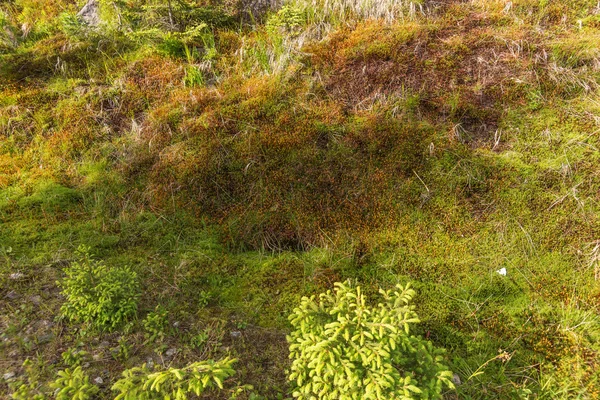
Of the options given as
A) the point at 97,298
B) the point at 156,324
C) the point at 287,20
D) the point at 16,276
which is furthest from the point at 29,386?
the point at 287,20

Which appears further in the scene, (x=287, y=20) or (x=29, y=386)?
(x=287, y=20)

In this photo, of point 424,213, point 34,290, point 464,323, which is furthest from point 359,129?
point 34,290

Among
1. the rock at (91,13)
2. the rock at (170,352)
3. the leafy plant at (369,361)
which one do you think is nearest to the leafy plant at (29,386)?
the rock at (170,352)

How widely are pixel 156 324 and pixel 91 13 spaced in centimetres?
794

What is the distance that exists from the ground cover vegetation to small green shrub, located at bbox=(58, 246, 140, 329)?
3 cm

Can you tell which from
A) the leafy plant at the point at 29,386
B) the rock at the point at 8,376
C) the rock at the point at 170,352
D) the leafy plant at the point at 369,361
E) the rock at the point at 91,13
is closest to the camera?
the leafy plant at the point at 369,361

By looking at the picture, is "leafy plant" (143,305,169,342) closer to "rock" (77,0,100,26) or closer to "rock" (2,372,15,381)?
"rock" (2,372,15,381)

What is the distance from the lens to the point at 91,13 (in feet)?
25.4

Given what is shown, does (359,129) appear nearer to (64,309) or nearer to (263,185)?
(263,185)

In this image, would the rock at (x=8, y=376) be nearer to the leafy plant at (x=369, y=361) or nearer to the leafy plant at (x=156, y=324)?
the leafy plant at (x=156, y=324)

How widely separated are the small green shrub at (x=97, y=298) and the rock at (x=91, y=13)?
22.7 feet

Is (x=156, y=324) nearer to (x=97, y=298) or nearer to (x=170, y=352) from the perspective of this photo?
(x=170, y=352)

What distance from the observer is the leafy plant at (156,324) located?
3.33m

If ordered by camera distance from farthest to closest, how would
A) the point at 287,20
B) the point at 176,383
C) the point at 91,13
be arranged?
the point at 91,13 → the point at 287,20 → the point at 176,383
